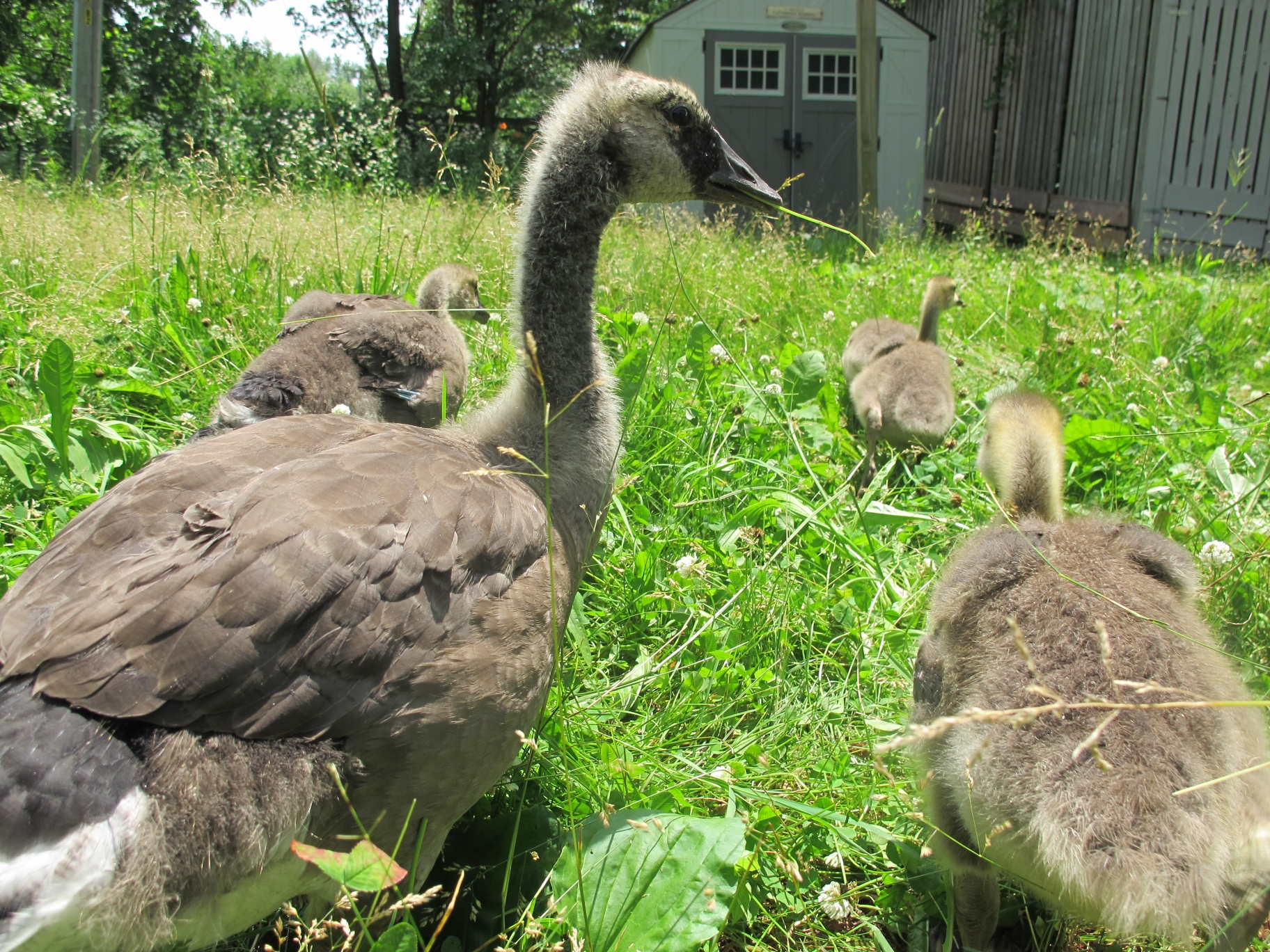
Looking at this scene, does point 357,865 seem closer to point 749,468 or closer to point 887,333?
point 749,468

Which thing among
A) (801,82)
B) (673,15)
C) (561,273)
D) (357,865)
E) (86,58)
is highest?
(673,15)

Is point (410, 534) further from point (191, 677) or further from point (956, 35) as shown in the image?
point (956, 35)

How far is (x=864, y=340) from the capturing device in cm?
563

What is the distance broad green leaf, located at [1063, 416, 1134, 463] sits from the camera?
4.03 meters

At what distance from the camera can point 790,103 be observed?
16.4m

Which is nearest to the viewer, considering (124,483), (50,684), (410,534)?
(50,684)

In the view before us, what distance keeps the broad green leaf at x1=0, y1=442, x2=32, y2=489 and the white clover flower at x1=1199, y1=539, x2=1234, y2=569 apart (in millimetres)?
4370

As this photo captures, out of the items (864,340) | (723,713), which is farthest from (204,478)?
(864,340)

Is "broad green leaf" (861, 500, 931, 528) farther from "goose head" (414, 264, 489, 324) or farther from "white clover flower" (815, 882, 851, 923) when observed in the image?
"goose head" (414, 264, 489, 324)

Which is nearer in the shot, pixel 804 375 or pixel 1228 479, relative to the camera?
pixel 1228 479

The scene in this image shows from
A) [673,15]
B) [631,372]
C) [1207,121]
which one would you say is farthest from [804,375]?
[673,15]

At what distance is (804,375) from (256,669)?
148 inches

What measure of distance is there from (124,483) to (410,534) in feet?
2.71

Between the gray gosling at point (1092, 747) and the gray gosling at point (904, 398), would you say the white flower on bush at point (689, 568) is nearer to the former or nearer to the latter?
the gray gosling at point (1092, 747)
